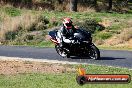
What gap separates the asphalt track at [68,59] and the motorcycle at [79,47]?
1.03 ft

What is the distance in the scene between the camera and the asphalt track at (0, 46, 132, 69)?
61.5ft

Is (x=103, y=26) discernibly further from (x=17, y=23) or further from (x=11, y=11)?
(x=11, y=11)

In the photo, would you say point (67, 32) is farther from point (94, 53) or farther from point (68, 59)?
point (94, 53)

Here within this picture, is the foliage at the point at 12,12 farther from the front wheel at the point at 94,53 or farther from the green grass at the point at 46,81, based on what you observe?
the green grass at the point at 46,81

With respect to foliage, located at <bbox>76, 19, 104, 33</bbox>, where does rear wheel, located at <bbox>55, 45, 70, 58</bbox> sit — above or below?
above

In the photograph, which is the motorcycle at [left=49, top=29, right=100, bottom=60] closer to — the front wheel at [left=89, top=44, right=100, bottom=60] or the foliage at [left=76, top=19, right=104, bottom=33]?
the front wheel at [left=89, top=44, right=100, bottom=60]

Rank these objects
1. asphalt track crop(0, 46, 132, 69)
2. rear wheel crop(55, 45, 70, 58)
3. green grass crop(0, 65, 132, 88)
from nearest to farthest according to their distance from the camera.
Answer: green grass crop(0, 65, 132, 88) → asphalt track crop(0, 46, 132, 69) → rear wheel crop(55, 45, 70, 58)

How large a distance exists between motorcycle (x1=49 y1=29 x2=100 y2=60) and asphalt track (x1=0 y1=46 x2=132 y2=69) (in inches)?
12.3

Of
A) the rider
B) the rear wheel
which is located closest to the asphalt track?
the rear wheel

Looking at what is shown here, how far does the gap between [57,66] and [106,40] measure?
9405 millimetres

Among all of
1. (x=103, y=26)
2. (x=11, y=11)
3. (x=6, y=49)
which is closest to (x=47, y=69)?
(x=6, y=49)

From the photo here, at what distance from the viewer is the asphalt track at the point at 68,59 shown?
61.5 ft

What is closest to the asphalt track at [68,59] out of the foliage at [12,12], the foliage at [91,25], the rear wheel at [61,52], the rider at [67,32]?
the rear wheel at [61,52]

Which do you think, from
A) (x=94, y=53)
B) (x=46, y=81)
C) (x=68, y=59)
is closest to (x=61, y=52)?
(x=68, y=59)
